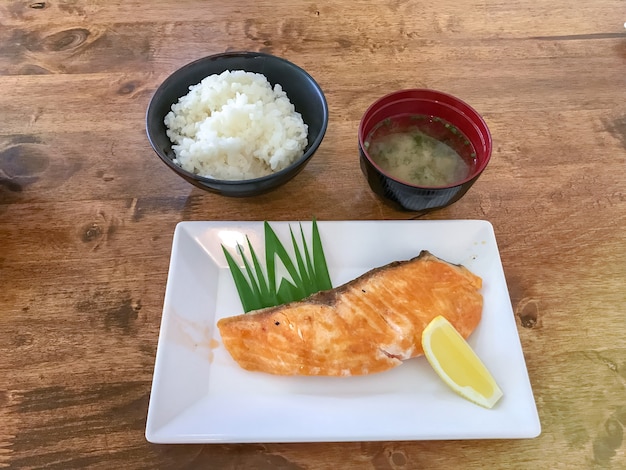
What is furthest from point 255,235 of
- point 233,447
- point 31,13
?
point 31,13

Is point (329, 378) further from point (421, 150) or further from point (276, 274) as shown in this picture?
point (421, 150)

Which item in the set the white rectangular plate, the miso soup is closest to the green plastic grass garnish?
the white rectangular plate

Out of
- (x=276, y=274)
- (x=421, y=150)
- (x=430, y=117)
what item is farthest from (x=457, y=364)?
(x=430, y=117)

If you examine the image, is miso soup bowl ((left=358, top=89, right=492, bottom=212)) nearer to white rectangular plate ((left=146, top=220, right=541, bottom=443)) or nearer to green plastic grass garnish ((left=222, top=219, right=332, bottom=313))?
white rectangular plate ((left=146, top=220, right=541, bottom=443))

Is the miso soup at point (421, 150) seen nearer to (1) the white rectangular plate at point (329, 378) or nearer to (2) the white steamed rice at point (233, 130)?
(1) the white rectangular plate at point (329, 378)

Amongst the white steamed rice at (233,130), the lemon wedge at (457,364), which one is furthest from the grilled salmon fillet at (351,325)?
the white steamed rice at (233,130)
